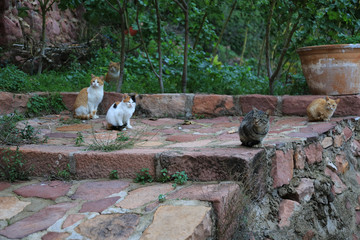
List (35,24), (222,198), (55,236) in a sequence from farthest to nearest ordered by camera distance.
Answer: (35,24) < (222,198) < (55,236)

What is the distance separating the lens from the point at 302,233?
96.5 inches

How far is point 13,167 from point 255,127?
167 centimetres

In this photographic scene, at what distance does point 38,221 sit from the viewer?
1.70 m

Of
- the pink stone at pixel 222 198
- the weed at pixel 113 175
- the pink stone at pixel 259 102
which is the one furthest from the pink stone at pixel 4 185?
the pink stone at pixel 259 102

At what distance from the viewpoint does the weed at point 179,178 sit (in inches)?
83.1

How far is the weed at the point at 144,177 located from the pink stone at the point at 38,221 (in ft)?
1.52

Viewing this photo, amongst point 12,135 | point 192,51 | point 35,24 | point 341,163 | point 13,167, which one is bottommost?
point 341,163

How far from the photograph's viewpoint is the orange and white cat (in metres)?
4.30

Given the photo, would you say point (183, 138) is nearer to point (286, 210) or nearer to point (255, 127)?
point (255, 127)

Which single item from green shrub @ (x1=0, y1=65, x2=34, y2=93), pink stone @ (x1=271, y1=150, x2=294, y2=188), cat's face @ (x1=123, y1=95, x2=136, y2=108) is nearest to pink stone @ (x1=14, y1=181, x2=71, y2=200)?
pink stone @ (x1=271, y1=150, x2=294, y2=188)

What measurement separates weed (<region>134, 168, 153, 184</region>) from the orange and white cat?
232 cm

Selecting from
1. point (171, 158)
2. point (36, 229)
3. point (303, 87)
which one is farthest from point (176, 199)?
point (303, 87)

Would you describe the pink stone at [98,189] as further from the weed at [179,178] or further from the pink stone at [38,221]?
the weed at [179,178]

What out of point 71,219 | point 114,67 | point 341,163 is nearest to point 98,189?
point 71,219
